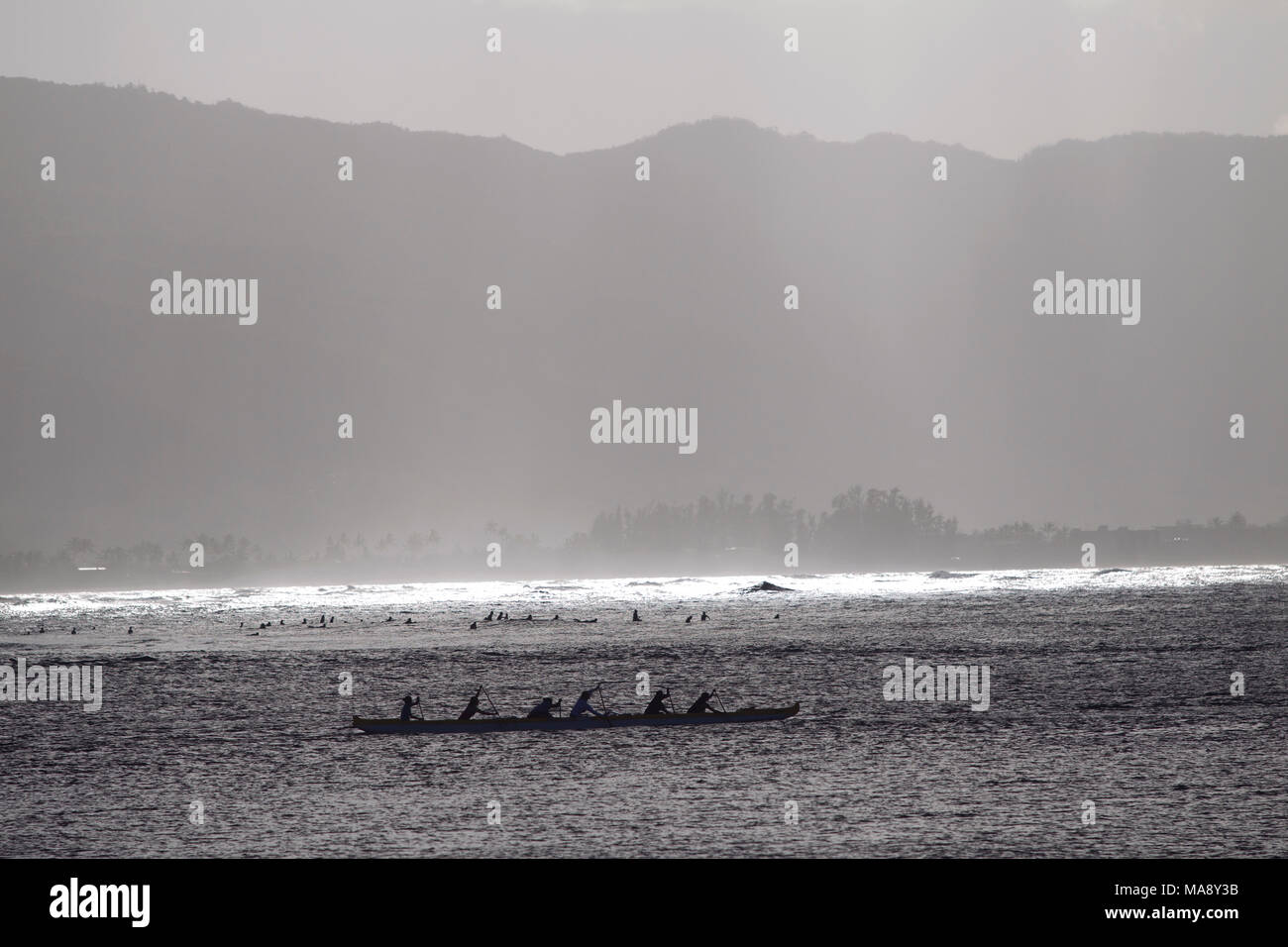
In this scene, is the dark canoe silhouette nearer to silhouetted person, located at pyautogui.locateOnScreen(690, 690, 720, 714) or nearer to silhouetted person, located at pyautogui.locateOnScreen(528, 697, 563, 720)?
silhouetted person, located at pyautogui.locateOnScreen(528, 697, 563, 720)

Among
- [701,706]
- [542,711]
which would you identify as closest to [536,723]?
[542,711]

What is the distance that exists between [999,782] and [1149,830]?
884cm

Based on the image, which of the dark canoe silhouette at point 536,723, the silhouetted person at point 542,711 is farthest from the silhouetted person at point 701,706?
the silhouetted person at point 542,711

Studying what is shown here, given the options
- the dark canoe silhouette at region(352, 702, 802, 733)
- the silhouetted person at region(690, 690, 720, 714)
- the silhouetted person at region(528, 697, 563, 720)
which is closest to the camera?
the dark canoe silhouette at region(352, 702, 802, 733)

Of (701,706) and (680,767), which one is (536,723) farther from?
(680,767)

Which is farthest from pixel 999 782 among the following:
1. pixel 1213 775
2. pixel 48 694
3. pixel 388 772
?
pixel 48 694

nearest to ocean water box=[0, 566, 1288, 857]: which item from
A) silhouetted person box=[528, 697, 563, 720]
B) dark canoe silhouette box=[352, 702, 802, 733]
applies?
dark canoe silhouette box=[352, 702, 802, 733]

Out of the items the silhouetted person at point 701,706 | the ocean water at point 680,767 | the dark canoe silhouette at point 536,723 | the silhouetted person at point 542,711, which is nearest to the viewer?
the ocean water at point 680,767

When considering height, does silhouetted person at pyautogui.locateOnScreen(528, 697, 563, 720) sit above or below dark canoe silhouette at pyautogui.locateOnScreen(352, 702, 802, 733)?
above

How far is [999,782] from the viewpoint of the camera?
4584 centimetres

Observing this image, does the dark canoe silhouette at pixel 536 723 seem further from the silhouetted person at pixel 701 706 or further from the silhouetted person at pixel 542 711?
the silhouetted person at pixel 701 706

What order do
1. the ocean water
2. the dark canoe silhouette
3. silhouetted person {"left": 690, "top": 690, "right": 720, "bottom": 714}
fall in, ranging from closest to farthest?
the ocean water → the dark canoe silhouette → silhouetted person {"left": 690, "top": 690, "right": 720, "bottom": 714}

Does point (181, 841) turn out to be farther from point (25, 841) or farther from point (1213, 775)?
point (1213, 775)
